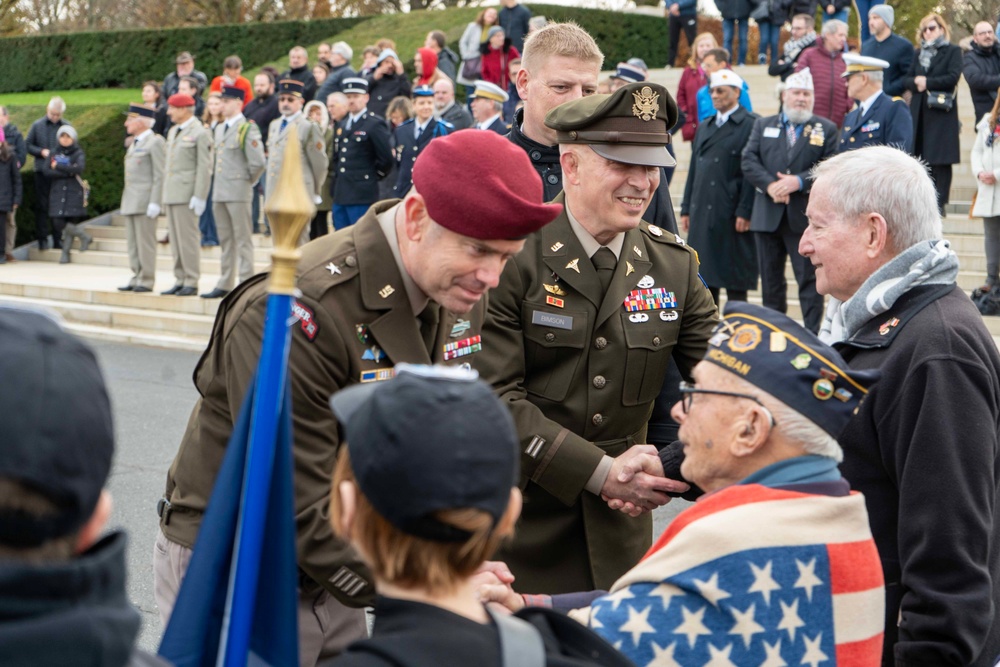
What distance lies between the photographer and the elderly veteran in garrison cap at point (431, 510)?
Answer: 1.61m

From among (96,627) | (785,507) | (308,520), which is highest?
(96,627)

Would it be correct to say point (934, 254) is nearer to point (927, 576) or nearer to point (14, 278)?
point (927, 576)

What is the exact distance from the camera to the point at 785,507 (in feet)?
7.27

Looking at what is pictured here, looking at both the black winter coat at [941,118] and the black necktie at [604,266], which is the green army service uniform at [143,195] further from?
the black necktie at [604,266]

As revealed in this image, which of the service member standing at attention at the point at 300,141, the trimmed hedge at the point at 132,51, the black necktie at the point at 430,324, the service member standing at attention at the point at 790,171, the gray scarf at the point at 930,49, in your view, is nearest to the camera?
the black necktie at the point at 430,324

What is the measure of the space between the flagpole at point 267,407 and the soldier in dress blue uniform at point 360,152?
1207 centimetres

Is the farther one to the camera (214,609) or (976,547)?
(976,547)

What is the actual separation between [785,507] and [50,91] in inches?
1299

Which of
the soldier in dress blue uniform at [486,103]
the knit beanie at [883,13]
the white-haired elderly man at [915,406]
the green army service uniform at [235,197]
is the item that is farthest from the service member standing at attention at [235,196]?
the white-haired elderly man at [915,406]

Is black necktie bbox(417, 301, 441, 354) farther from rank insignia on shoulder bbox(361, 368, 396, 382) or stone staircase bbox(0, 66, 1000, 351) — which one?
stone staircase bbox(0, 66, 1000, 351)

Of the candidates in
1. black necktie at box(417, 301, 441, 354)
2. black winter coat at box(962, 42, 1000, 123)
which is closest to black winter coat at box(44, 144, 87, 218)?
black winter coat at box(962, 42, 1000, 123)

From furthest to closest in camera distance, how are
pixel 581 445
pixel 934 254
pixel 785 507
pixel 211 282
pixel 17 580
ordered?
Result: pixel 211 282
pixel 581 445
pixel 934 254
pixel 785 507
pixel 17 580

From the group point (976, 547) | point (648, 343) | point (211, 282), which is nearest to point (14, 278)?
point (211, 282)

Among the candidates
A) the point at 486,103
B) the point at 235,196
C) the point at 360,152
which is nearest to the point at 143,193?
the point at 235,196
